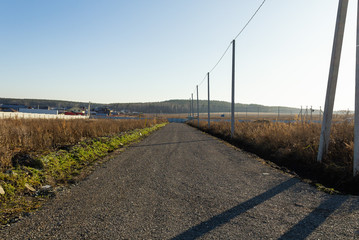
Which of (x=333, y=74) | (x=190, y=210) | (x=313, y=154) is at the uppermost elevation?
(x=333, y=74)

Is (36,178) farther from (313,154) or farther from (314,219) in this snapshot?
(313,154)

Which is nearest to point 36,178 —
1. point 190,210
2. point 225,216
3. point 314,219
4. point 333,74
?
point 190,210

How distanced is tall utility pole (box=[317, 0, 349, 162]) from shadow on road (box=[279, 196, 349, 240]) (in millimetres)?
2739

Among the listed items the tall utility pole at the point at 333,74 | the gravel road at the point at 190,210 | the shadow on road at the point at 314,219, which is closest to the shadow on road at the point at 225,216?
the gravel road at the point at 190,210

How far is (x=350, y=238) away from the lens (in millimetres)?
2643

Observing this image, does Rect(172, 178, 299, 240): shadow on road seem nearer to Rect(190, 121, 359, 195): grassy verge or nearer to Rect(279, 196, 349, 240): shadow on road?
Rect(279, 196, 349, 240): shadow on road

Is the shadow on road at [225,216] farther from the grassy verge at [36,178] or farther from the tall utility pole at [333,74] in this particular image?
the tall utility pole at [333,74]

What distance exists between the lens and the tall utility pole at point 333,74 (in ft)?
20.6

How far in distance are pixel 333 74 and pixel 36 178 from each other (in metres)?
7.44

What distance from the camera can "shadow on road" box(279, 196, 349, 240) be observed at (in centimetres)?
274

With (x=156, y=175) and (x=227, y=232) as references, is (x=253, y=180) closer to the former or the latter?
(x=156, y=175)

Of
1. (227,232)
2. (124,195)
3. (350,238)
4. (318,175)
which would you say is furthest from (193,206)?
(318,175)

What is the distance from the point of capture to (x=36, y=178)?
4797mm

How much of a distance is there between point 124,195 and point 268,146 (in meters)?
7.14
